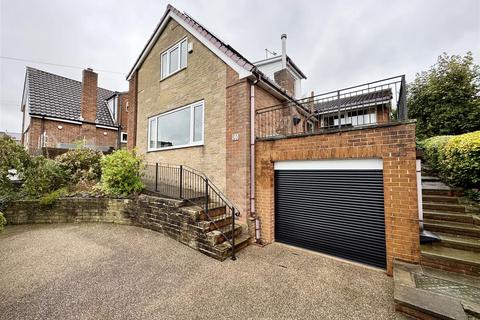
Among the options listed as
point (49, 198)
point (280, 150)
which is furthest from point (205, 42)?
point (49, 198)

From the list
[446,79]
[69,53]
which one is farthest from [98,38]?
[446,79]

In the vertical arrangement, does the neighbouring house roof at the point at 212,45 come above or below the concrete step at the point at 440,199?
above

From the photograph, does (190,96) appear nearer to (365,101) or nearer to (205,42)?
(205,42)

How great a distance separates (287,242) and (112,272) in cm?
416

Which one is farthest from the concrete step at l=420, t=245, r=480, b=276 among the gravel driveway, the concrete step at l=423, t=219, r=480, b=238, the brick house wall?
the brick house wall

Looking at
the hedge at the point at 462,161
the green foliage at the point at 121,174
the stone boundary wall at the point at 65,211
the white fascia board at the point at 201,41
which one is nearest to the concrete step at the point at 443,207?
the hedge at the point at 462,161

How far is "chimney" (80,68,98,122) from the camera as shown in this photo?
14.4m

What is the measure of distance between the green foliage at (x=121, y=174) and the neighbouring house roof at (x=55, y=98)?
11.5m

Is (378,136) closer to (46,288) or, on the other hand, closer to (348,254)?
(348,254)

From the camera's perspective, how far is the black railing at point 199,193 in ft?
17.0

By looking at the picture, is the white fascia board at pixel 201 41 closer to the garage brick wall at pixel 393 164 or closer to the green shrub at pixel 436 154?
the garage brick wall at pixel 393 164

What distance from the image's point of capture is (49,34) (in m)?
11.2

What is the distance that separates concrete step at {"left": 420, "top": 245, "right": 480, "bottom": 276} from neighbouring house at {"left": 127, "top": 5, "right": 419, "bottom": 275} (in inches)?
9.5

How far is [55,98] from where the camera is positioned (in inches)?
610
